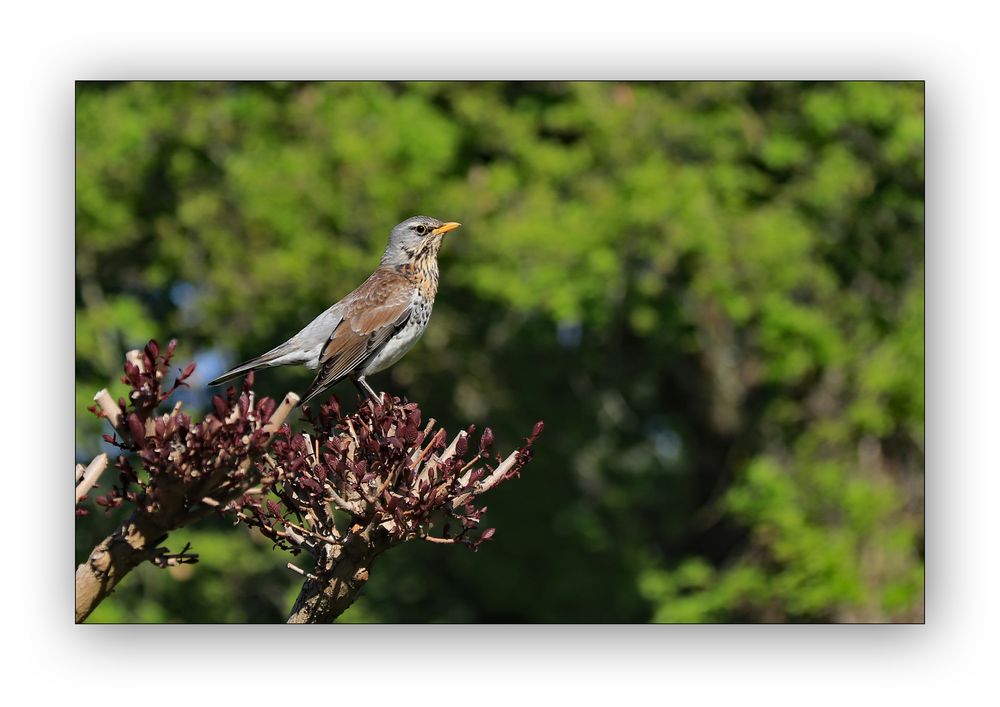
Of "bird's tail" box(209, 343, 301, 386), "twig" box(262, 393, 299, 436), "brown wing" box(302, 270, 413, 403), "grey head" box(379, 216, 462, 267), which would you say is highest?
"grey head" box(379, 216, 462, 267)

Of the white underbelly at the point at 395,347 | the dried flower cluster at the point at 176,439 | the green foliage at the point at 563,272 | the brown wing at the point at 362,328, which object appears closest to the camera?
the dried flower cluster at the point at 176,439

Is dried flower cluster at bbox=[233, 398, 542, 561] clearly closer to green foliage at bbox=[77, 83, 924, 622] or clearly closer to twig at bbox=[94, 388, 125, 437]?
twig at bbox=[94, 388, 125, 437]

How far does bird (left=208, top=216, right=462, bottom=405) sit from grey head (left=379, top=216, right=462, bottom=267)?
2cm

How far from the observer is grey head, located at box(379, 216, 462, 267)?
4.24 m

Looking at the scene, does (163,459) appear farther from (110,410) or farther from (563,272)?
(563,272)

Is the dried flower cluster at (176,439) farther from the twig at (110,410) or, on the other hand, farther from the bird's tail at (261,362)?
the bird's tail at (261,362)

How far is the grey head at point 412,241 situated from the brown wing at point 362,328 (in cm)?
22

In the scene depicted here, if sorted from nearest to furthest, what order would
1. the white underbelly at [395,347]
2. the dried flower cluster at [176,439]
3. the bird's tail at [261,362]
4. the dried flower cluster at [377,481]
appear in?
the dried flower cluster at [176,439] → the dried flower cluster at [377,481] → the bird's tail at [261,362] → the white underbelly at [395,347]

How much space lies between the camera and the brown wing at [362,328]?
148 inches

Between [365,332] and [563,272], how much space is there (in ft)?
14.6

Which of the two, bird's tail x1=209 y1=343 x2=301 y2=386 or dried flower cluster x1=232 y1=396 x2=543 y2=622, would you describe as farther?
bird's tail x1=209 y1=343 x2=301 y2=386

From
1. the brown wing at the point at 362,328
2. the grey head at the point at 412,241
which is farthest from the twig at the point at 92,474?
the grey head at the point at 412,241

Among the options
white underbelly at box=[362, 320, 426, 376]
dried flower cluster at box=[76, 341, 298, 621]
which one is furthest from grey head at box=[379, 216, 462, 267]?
dried flower cluster at box=[76, 341, 298, 621]
